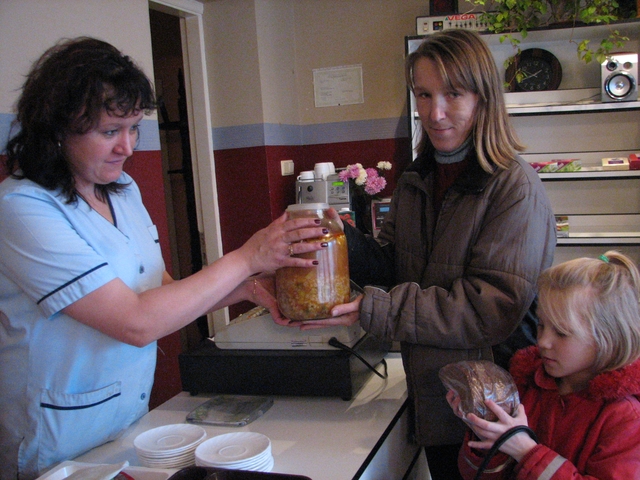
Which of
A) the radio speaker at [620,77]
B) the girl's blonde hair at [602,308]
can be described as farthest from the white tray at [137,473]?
the radio speaker at [620,77]

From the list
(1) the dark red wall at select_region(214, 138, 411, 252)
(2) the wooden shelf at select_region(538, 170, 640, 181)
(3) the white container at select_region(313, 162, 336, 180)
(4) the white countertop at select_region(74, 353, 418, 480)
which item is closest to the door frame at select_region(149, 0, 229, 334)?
(1) the dark red wall at select_region(214, 138, 411, 252)

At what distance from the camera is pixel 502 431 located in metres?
1.08

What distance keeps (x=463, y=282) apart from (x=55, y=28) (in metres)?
2.14

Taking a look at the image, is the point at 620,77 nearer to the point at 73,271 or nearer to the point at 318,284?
the point at 318,284

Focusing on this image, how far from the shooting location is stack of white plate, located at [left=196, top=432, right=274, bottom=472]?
108cm

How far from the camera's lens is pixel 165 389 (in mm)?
3111

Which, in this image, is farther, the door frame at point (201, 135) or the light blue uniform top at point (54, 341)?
the door frame at point (201, 135)

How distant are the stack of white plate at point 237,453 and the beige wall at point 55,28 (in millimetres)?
1518

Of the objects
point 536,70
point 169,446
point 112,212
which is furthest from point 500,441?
point 536,70

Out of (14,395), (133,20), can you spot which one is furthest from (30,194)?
(133,20)

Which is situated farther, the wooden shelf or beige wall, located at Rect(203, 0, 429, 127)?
beige wall, located at Rect(203, 0, 429, 127)

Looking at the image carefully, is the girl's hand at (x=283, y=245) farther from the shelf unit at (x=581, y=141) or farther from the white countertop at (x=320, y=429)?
the shelf unit at (x=581, y=141)

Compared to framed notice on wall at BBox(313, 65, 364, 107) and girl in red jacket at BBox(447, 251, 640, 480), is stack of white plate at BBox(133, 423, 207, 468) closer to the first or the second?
girl in red jacket at BBox(447, 251, 640, 480)

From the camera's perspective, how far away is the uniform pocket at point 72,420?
1212 mm
